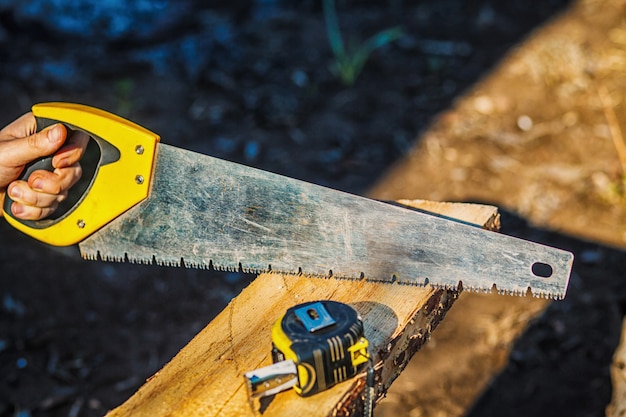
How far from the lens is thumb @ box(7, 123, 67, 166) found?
2.65 metres

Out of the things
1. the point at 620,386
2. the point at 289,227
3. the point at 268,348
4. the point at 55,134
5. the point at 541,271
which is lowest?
the point at 620,386

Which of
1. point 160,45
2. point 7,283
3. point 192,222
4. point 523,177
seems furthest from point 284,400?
point 160,45

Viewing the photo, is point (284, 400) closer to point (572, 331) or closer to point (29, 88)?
point (572, 331)

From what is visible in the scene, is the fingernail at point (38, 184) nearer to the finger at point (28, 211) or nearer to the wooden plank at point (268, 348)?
the finger at point (28, 211)

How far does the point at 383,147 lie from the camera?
234 inches

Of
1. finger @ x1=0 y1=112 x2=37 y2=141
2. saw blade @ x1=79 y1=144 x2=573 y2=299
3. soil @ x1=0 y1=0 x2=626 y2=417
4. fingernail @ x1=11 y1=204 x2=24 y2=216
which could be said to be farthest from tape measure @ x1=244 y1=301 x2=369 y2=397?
soil @ x1=0 y1=0 x2=626 y2=417

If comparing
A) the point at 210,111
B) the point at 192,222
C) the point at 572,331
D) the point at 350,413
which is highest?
the point at 192,222

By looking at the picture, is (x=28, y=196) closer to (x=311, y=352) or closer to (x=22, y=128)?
(x=22, y=128)

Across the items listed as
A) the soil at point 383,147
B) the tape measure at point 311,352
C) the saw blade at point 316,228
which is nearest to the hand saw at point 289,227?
the saw blade at point 316,228

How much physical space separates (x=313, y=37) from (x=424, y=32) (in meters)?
1.12

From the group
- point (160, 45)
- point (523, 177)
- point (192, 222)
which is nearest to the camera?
point (192, 222)

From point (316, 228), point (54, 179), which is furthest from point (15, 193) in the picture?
point (316, 228)

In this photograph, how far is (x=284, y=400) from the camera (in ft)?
7.38

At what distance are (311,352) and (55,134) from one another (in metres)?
1.29
